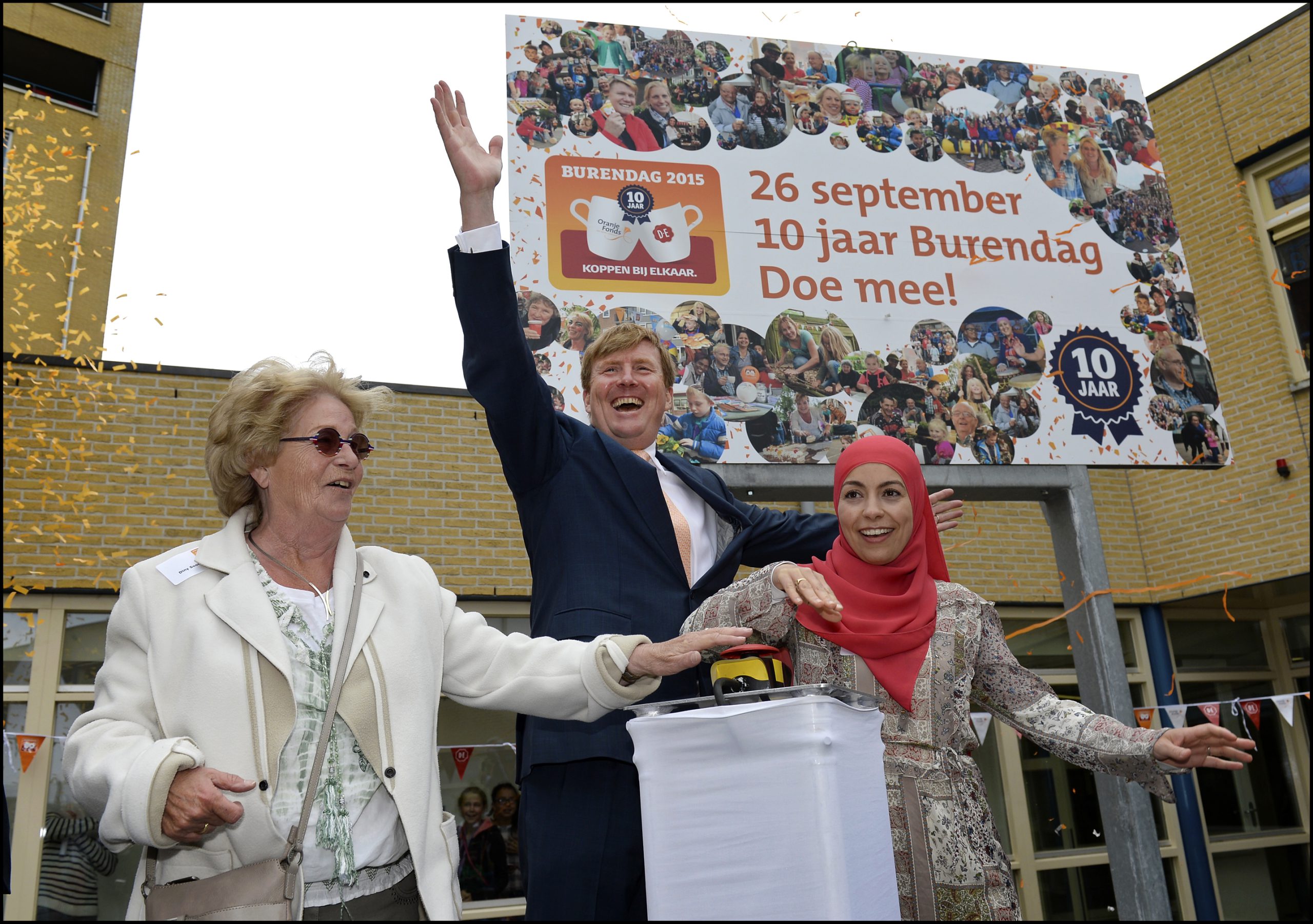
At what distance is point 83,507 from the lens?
19.8ft

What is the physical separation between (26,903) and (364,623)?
5193 mm

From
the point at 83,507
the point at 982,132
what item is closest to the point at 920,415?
the point at 982,132

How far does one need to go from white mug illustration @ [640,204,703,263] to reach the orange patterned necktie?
1379 mm

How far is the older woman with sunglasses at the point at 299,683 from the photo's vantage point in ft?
4.95

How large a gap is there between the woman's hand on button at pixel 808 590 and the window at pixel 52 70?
36.5 feet

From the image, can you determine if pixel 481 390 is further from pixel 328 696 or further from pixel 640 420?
pixel 328 696

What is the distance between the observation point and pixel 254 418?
193 cm

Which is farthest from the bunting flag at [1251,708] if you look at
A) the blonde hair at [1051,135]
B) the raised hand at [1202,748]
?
the raised hand at [1202,748]

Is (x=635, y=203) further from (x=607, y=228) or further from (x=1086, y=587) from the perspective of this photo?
(x=1086, y=587)

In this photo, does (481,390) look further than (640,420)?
No

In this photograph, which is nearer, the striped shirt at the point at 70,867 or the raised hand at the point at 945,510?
the raised hand at the point at 945,510

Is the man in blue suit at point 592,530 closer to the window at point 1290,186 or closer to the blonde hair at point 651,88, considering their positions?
the blonde hair at point 651,88

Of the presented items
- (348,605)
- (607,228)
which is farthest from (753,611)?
(607,228)

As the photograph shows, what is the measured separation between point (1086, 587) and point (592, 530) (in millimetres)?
2199
